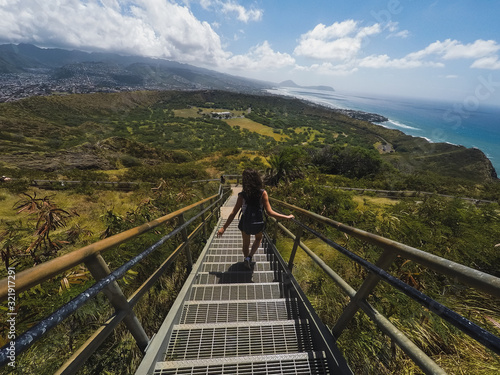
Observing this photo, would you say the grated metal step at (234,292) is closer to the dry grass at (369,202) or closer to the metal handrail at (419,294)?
the metal handrail at (419,294)

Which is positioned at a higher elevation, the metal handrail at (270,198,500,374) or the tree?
the metal handrail at (270,198,500,374)

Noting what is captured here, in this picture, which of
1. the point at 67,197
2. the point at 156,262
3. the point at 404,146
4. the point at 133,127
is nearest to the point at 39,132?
the point at 133,127

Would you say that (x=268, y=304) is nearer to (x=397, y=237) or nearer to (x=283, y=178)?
(x=397, y=237)

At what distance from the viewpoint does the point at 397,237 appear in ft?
15.0

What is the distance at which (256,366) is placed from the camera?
181 centimetres

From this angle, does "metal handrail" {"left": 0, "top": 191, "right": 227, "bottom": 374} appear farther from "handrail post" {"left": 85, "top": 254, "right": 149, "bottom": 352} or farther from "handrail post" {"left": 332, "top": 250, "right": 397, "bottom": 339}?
"handrail post" {"left": 332, "top": 250, "right": 397, "bottom": 339}

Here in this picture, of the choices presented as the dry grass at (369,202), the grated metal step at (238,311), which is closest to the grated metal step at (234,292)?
the grated metal step at (238,311)

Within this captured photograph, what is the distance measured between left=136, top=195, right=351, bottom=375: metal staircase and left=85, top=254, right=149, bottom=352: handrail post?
19cm

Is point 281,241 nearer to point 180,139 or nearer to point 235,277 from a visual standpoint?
point 235,277

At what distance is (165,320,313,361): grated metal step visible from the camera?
1982 millimetres

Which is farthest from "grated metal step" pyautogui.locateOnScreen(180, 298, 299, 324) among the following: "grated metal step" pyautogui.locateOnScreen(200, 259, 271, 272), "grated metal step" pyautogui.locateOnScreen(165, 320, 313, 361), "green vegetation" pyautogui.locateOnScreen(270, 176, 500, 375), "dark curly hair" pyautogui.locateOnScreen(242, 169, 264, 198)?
"dark curly hair" pyautogui.locateOnScreen(242, 169, 264, 198)

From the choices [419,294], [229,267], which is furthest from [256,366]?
[229,267]

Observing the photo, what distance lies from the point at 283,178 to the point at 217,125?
86.2m

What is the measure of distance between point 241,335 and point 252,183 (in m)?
1.88
